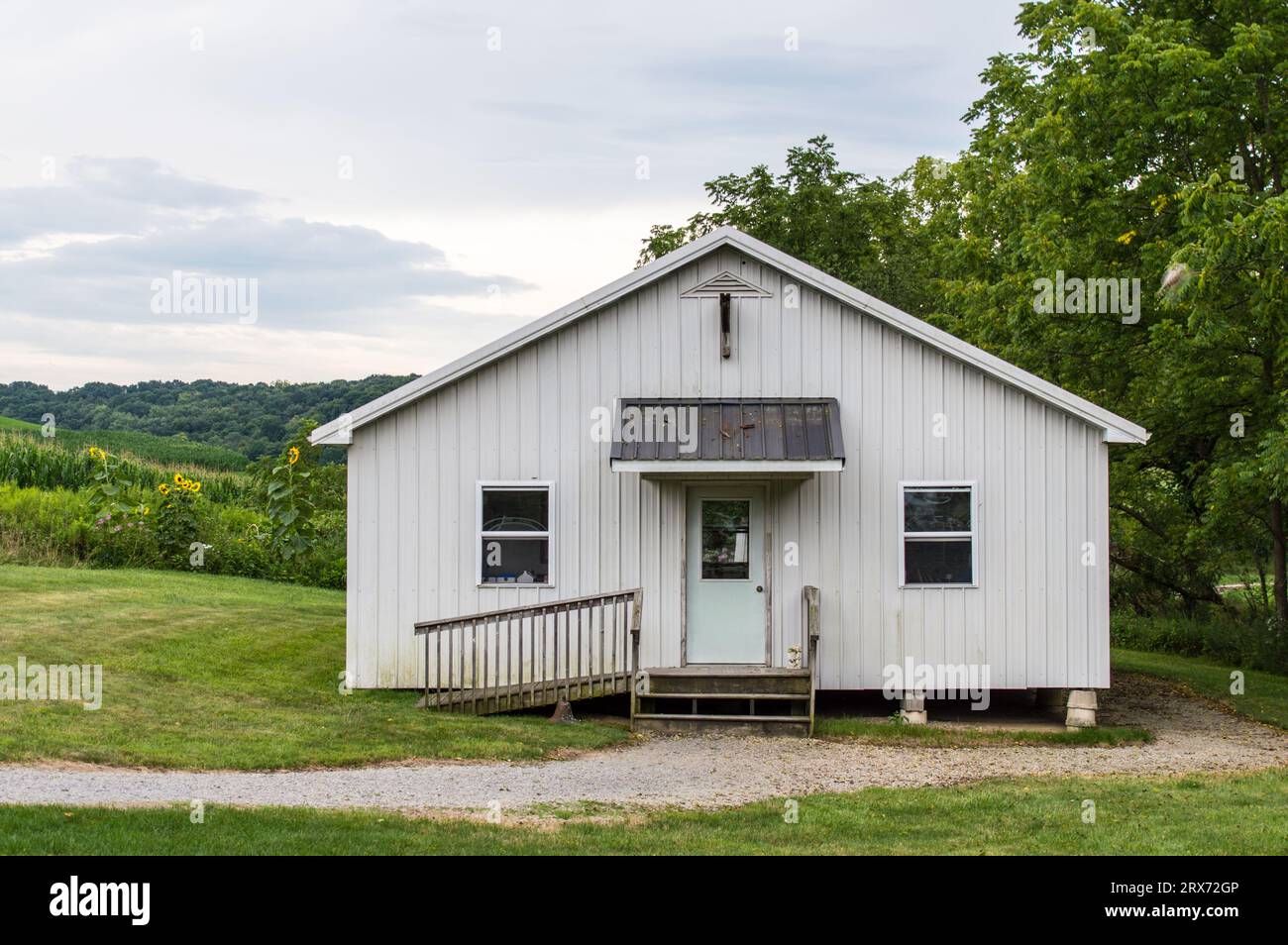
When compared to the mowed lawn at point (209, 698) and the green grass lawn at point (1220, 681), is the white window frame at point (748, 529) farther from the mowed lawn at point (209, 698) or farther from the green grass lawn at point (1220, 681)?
the green grass lawn at point (1220, 681)

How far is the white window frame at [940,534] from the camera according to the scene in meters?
15.2

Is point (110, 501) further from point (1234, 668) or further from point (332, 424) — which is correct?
point (1234, 668)

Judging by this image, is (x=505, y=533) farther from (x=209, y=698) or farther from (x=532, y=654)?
(x=209, y=698)

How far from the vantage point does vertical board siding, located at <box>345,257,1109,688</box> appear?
1519cm

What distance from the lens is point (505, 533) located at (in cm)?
1538

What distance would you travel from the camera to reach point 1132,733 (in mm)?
14844

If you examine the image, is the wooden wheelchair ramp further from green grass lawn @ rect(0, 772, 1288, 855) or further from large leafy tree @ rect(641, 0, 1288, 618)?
large leafy tree @ rect(641, 0, 1288, 618)

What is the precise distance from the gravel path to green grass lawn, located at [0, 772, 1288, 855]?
720mm

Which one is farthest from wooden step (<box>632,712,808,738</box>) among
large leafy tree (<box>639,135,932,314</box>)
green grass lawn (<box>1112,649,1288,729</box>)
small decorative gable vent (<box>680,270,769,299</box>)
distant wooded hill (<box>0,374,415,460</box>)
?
distant wooded hill (<box>0,374,415,460</box>)

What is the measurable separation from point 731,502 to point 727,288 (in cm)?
256

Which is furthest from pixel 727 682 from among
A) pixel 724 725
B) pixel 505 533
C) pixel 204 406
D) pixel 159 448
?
pixel 204 406
